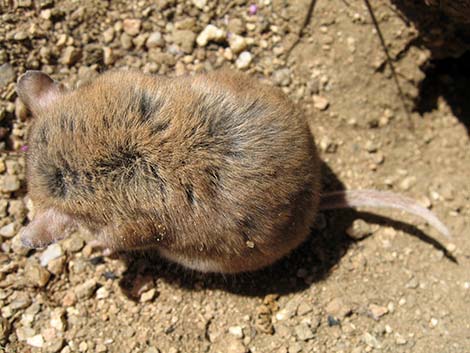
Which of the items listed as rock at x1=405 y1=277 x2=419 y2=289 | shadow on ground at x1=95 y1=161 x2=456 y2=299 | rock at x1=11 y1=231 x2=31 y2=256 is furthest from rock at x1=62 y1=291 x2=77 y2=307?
rock at x1=405 y1=277 x2=419 y2=289

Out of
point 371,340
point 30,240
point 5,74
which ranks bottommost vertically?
point 371,340

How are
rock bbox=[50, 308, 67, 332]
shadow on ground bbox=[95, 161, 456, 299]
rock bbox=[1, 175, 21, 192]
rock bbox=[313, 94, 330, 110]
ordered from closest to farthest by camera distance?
rock bbox=[50, 308, 67, 332]
rock bbox=[1, 175, 21, 192]
shadow on ground bbox=[95, 161, 456, 299]
rock bbox=[313, 94, 330, 110]

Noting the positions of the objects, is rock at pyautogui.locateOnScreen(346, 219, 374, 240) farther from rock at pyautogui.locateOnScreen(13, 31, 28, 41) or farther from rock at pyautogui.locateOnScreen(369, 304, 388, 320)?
rock at pyautogui.locateOnScreen(13, 31, 28, 41)

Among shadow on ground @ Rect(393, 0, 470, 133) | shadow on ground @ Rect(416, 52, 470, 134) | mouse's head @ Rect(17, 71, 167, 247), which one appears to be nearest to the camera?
mouse's head @ Rect(17, 71, 167, 247)

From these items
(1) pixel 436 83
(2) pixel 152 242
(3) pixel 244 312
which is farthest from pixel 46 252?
(1) pixel 436 83

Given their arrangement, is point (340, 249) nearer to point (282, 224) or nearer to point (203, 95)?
point (282, 224)

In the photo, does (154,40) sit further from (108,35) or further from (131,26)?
(108,35)

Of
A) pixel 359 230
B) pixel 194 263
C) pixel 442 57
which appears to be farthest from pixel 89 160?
pixel 442 57
